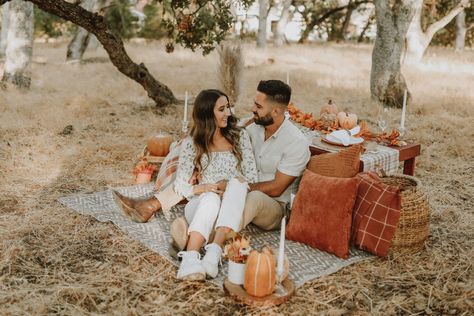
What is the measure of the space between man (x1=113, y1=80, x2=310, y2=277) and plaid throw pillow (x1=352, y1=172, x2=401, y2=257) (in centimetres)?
59

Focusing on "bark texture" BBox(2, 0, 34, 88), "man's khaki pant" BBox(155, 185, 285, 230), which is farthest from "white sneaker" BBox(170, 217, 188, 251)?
"bark texture" BBox(2, 0, 34, 88)

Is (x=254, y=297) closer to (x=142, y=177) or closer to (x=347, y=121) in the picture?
(x=347, y=121)

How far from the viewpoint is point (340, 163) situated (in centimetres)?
416

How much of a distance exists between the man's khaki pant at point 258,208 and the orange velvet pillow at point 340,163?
1.49 feet

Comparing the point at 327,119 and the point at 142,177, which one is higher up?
the point at 327,119

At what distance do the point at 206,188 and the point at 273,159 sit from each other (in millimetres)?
631

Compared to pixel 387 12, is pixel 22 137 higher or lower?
lower

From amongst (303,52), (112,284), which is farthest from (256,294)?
(303,52)

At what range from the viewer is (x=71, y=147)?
22.4 feet

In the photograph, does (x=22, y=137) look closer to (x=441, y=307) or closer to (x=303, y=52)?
(x=441, y=307)

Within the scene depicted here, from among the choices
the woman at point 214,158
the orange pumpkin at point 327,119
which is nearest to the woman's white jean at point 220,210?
the woman at point 214,158

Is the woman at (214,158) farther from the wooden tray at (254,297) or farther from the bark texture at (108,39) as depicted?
the bark texture at (108,39)

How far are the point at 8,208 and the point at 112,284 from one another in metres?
1.80


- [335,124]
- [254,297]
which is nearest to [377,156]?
[335,124]
